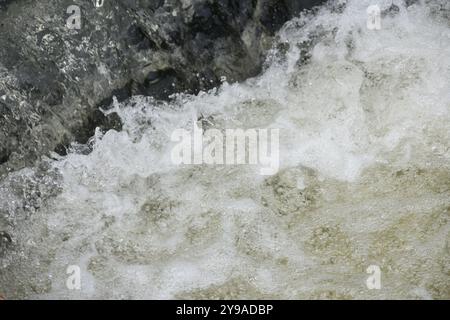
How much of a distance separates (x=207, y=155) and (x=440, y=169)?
1.42 metres

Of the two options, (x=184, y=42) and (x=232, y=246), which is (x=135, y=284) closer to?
(x=232, y=246)

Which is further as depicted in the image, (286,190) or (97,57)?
(97,57)

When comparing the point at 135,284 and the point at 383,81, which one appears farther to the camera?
the point at 383,81

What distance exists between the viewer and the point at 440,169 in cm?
387

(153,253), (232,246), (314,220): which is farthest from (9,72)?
(314,220)

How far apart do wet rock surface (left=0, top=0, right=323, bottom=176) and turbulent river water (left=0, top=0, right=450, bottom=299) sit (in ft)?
0.42

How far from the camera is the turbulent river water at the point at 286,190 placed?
3.63 meters

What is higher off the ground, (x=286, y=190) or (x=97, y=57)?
(x=97, y=57)

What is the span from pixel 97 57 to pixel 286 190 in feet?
4.74

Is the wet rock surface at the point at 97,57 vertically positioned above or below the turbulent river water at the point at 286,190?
above

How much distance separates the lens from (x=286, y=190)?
386cm

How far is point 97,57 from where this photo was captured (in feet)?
13.3

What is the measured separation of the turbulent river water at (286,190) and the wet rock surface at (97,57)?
0.13 m

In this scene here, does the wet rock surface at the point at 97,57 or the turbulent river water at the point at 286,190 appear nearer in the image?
the turbulent river water at the point at 286,190
